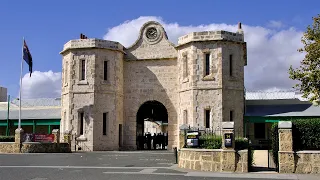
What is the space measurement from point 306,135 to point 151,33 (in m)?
20.2

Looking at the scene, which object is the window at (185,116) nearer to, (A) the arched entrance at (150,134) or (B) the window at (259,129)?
(A) the arched entrance at (150,134)

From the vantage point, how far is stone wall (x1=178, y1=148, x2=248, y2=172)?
1678 centimetres

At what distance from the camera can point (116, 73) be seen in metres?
33.9

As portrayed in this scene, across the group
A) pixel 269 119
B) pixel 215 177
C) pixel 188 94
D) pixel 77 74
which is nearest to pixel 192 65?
pixel 188 94

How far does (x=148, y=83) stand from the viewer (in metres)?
34.6

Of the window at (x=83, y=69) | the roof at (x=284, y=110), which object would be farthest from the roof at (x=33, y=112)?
the roof at (x=284, y=110)

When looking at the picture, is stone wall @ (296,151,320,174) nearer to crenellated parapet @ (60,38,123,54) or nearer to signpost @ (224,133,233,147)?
signpost @ (224,133,233,147)

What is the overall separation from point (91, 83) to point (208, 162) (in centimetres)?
1747

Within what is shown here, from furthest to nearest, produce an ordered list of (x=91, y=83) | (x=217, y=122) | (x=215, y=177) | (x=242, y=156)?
(x=91, y=83) < (x=217, y=122) < (x=242, y=156) < (x=215, y=177)

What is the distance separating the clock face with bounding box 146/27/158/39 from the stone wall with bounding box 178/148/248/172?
1770 centimetres

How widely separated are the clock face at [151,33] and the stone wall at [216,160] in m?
17.7

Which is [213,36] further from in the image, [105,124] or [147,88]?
[105,124]

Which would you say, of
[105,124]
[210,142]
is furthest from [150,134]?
[210,142]

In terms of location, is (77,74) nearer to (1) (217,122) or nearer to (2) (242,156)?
(1) (217,122)
